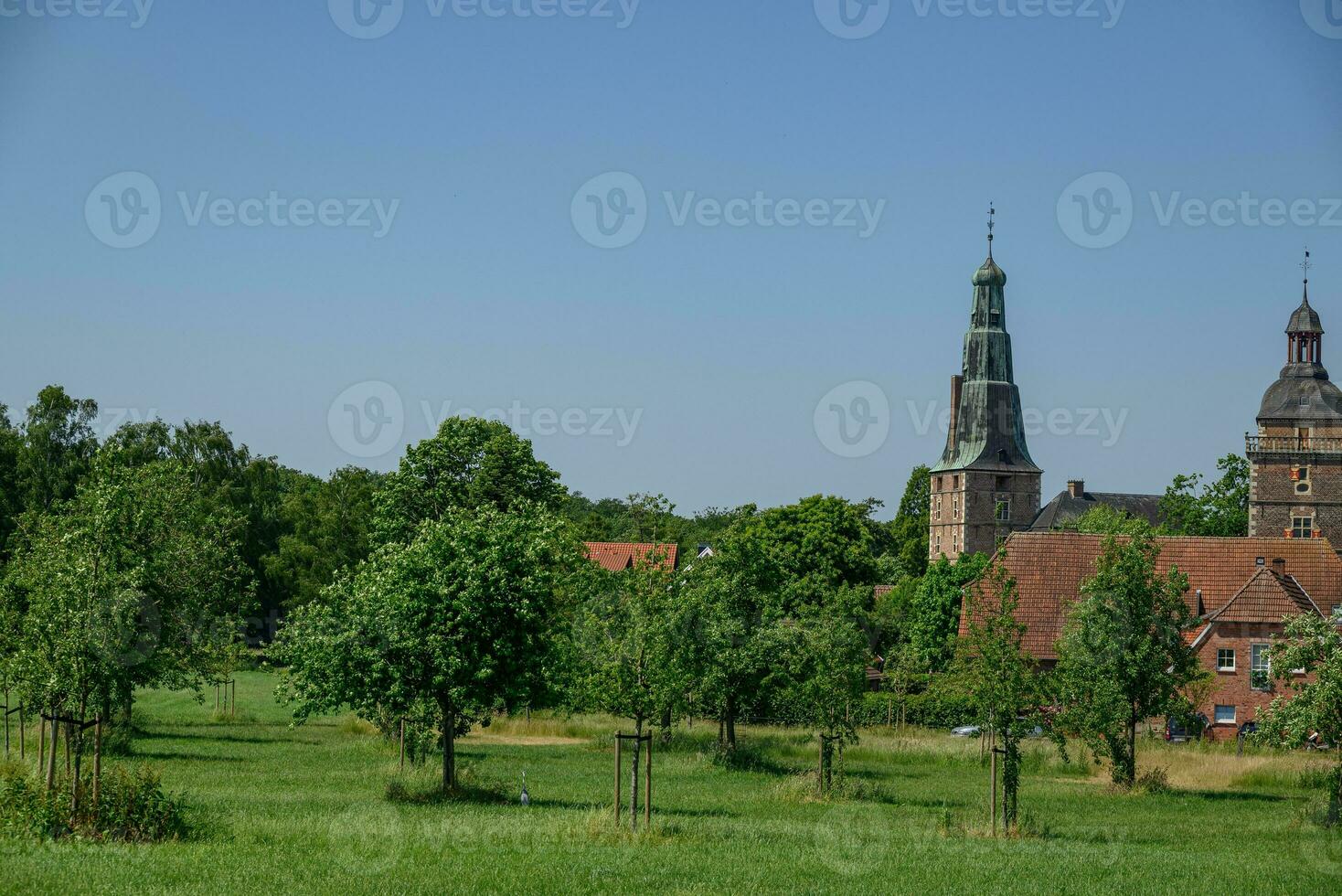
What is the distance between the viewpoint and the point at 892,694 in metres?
60.6

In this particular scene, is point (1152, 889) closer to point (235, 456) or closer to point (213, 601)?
point (213, 601)

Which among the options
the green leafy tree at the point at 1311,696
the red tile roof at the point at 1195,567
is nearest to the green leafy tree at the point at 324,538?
the red tile roof at the point at 1195,567

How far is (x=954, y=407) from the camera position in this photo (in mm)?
137375

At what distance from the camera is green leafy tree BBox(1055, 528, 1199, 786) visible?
37250 millimetres

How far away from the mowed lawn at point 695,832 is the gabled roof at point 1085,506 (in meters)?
96.2

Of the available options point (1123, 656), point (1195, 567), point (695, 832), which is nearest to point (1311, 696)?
point (1123, 656)

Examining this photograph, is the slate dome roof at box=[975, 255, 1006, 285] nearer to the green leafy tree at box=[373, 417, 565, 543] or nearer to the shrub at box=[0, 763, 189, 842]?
the green leafy tree at box=[373, 417, 565, 543]

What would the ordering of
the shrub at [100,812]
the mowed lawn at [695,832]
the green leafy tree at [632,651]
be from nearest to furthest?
the mowed lawn at [695,832] → the shrub at [100,812] → the green leafy tree at [632,651]

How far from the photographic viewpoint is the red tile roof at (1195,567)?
6162cm

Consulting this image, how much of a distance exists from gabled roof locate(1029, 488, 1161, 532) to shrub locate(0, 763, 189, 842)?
12022cm

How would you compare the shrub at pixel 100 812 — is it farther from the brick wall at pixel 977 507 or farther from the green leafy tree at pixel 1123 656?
the brick wall at pixel 977 507

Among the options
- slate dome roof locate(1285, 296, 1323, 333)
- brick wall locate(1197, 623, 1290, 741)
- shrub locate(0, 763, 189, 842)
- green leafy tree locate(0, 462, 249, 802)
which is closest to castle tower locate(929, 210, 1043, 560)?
slate dome roof locate(1285, 296, 1323, 333)

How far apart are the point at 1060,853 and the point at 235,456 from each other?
7940 centimetres

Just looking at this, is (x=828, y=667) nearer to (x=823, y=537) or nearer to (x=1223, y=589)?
(x=1223, y=589)
